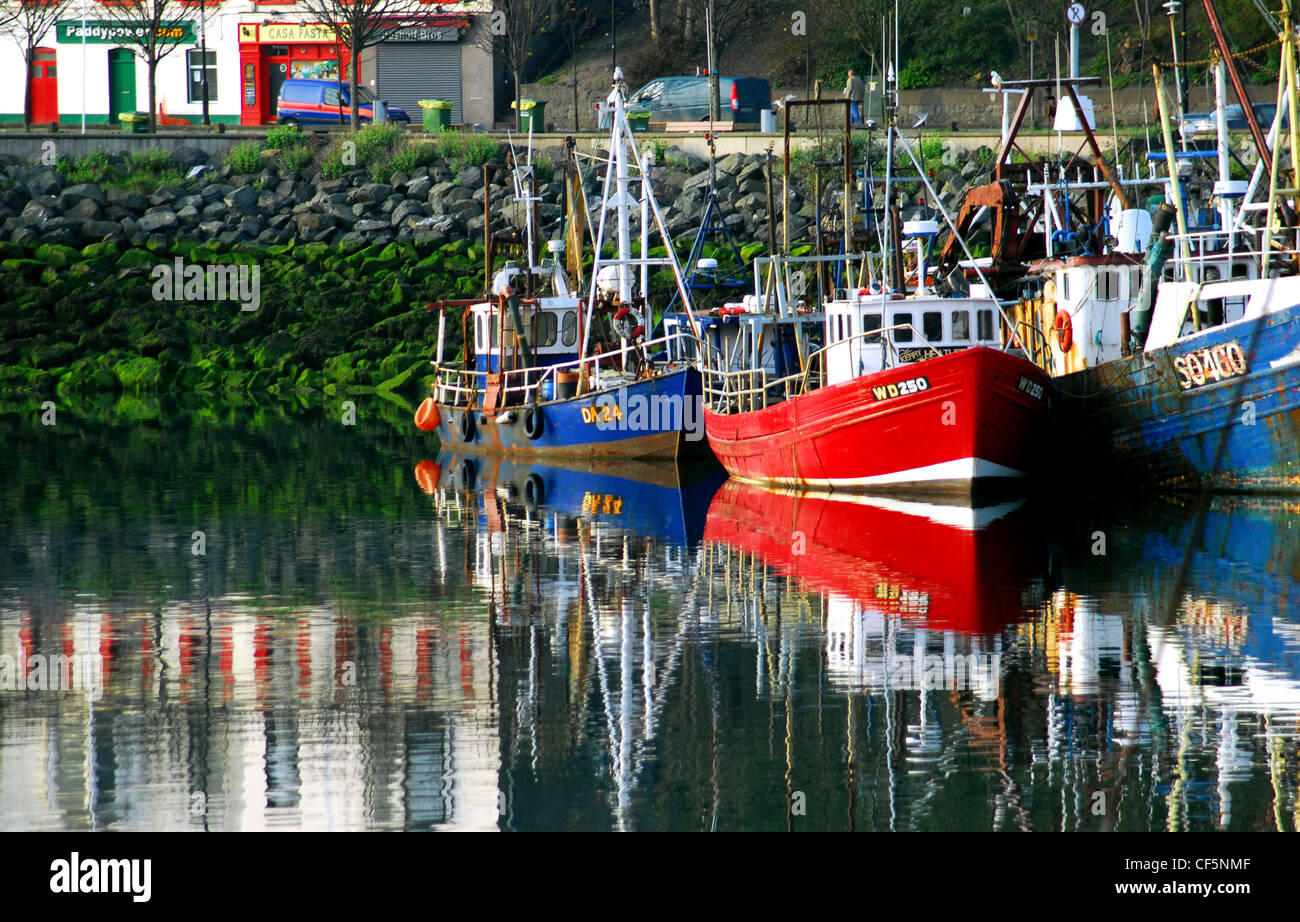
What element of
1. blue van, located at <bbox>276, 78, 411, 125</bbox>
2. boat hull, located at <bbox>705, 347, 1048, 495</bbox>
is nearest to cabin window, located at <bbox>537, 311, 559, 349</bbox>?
boat hull, located at <bbox>705, 347, 1048, 495</bbox>

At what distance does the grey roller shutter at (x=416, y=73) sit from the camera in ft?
188

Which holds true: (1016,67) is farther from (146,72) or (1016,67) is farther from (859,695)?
(859,695)

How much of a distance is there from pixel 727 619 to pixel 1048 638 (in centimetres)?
257

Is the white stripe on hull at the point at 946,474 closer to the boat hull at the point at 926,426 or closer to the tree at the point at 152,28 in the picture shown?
the boat hull at the point at 926,426

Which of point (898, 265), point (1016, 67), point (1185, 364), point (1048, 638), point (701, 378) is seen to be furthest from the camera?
point (1016, 67)

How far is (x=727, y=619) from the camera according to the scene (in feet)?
44.8

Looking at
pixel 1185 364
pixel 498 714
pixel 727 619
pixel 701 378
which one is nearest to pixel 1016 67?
pixel 701 378

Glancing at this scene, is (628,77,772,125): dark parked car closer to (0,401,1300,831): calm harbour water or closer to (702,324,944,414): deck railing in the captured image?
(702,324,944,414): deck railing

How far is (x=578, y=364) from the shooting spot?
2592 cm

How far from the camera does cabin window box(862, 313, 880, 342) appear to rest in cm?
2125

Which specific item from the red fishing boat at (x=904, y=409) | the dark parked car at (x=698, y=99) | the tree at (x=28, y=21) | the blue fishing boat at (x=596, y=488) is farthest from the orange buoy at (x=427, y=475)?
the tree at (x=28, y=21)

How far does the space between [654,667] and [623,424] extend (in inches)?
546
